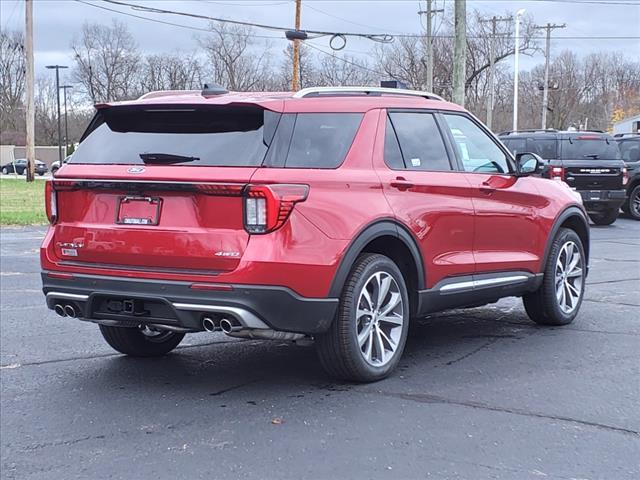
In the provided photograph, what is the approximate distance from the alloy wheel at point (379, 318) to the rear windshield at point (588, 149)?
13.7m

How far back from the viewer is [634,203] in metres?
20.4

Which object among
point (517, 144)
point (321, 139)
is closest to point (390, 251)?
point (321, 139)

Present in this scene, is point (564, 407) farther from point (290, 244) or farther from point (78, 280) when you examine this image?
point (78, 280)

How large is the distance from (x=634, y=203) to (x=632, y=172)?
0.84 m

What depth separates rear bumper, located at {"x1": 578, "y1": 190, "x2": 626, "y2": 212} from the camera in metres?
17.9

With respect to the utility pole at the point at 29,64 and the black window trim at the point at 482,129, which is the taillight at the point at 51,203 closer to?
the black window trim at the point at 482,129

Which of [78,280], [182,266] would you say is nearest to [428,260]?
[182,266]

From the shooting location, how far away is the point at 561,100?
81.9 metres

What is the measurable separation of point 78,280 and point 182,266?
2.46 feet

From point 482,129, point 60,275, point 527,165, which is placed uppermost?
point 482,129

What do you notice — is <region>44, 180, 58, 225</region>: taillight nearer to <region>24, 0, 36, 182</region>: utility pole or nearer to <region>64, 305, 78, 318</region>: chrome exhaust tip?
<region>64, 305, 78, 318</region>: chrome exhaust tip

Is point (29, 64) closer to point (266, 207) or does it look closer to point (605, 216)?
point (605, 216)

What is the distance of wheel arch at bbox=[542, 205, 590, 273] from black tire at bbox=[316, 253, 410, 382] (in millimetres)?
2189

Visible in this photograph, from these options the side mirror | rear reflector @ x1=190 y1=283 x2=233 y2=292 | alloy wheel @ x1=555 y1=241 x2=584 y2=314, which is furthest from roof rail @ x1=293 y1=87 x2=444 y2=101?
alloy wheel @ x1=555 y1=241 x2=584 y2=314
